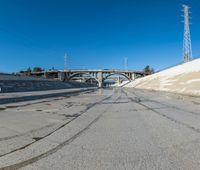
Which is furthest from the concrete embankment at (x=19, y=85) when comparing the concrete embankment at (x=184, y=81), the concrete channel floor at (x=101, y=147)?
the concrete channel floor at (x=101, y=147)

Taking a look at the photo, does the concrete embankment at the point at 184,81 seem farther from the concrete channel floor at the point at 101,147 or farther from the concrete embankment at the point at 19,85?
the concrete embankment at the point at 19,85

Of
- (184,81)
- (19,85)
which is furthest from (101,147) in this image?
(19,85)

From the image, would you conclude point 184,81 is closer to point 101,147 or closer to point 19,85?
point 101,147

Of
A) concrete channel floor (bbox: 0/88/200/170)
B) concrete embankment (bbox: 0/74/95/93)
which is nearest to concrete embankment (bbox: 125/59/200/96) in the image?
concrete channel floor (bbox: 0/88/200/170)

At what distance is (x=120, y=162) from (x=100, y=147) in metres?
1.16

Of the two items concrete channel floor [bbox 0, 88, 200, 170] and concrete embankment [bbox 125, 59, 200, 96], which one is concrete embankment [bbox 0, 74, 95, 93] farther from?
concrete channel floor [bbox 0, 88, 200, 170]

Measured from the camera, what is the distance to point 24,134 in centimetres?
724

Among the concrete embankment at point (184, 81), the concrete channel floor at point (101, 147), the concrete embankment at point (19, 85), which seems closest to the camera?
the concrete channel floor at point (101, 147)

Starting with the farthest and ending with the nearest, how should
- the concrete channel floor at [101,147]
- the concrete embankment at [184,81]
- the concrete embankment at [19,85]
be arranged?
the concrete embankment at [19,85]
the concrete embankment at [184,81]
the concrete channel floor at [101,147]

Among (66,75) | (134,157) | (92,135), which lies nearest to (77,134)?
(92,135)

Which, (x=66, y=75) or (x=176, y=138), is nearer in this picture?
(x=176, y=138)

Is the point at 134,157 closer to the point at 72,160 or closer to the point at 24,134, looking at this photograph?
the point at 72,160

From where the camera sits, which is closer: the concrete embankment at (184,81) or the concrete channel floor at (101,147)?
the concrete channel floor at (101,147)

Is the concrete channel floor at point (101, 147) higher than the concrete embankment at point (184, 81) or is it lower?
lower
